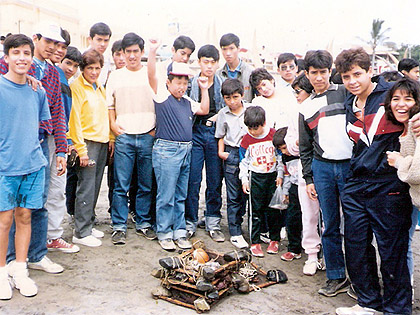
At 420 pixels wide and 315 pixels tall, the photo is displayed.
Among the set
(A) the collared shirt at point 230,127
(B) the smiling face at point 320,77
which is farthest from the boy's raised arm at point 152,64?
(B) the smiling face at point 320,77

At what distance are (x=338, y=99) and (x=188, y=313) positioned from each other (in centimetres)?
238

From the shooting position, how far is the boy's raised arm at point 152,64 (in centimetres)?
475

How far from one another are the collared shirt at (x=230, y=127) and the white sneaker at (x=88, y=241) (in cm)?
198

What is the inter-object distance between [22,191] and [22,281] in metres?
0.82

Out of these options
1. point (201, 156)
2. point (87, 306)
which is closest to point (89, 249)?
point (87, 306)

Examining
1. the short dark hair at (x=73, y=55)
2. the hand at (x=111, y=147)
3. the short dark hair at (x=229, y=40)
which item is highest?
the short dark hair at (x=229, y=40)

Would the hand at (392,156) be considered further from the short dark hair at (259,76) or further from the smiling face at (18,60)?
the smiling face at (18,60)

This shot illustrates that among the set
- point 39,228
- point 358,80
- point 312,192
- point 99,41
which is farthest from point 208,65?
point 39,228

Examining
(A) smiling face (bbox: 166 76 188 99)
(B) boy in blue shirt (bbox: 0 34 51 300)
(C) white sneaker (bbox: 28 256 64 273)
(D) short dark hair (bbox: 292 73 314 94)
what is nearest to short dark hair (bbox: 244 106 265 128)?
(D) short dark hair (bbox: 292 73 314 94)

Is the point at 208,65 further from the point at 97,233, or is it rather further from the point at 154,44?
the point at 97,233

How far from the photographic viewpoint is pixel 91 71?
4.91 metres

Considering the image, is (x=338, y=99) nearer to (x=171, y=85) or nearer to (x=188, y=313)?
(x=171, y=85)

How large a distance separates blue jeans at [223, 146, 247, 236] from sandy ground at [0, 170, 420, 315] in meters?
0.63

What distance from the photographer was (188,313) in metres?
3.55
